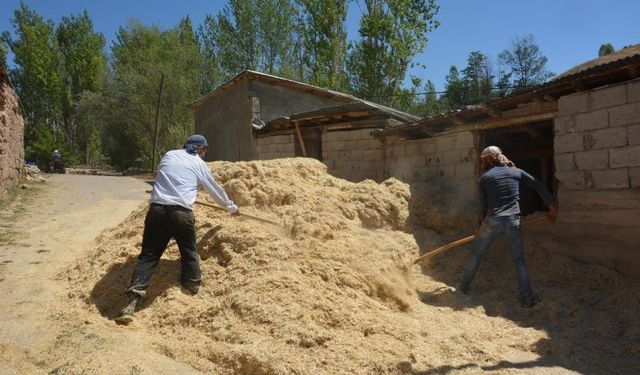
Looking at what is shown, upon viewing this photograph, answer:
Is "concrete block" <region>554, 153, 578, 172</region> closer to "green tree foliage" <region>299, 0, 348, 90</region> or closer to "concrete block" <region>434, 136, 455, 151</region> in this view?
"concrete block" <region>434, 136, 455, 151</region>

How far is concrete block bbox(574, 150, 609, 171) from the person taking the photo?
535 cm

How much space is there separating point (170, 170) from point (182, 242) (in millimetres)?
713

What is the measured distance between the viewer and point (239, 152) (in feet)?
50.4

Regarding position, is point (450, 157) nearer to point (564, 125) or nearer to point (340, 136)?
point (564, 125)

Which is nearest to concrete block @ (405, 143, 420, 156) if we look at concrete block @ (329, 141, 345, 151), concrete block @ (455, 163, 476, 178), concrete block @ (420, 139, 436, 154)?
concrete block @ (420, 139, 436, 154)

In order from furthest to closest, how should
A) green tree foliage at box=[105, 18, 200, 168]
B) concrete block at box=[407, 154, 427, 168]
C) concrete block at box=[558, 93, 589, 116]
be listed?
green tree foliage at box=[105, 18, 200, 168] < concrete block at box=[407, 154, 427, 168] < concrete block at box=[558, 93, 589, 116]

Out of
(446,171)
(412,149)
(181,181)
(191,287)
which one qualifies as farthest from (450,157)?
(191,287)

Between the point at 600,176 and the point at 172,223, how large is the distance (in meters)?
4.81

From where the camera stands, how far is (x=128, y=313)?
4.06m

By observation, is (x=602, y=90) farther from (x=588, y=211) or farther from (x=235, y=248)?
(x=235, y=248)

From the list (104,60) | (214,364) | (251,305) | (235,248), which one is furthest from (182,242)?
(104,60)

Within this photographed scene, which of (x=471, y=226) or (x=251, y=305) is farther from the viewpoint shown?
(x=471, y=226)

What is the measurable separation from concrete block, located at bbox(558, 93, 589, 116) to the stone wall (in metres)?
10.8

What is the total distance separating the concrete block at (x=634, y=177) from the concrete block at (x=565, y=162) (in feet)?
2.15
